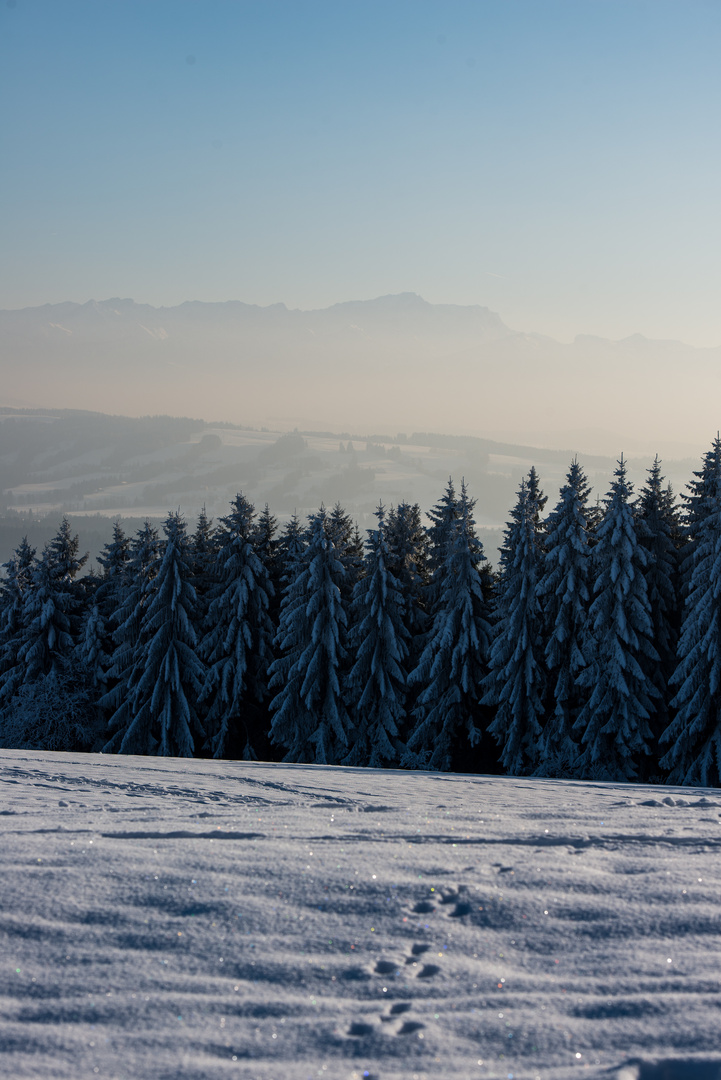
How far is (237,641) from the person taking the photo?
3133 centimetres

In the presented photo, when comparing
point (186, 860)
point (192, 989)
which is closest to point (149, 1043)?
point (192, 989)

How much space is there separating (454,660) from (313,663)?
5618mm

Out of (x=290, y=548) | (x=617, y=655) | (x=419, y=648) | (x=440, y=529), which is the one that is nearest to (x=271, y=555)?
(x=290, y=548)

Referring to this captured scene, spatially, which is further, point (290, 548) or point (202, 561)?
point (202, 561)

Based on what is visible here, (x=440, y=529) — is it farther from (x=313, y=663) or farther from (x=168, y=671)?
(x=168, y=671)

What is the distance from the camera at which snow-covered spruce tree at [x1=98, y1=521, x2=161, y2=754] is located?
31.0 m

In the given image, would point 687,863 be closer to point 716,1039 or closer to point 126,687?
point 716,1039

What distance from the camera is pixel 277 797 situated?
7.08 metres

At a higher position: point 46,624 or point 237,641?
point 237,641

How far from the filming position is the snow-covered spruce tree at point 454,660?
29.2 metres

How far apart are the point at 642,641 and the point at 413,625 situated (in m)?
9.41

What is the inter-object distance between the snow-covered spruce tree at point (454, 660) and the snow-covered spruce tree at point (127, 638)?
11.8 metres

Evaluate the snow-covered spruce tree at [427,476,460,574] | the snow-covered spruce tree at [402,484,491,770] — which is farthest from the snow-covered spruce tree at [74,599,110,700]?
the snow-covered spruce tree at [427,476,460,574]

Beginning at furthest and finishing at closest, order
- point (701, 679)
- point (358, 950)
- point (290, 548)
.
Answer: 1. point (290, 548)
2. point (701, 679)
3. point (358, 950)
